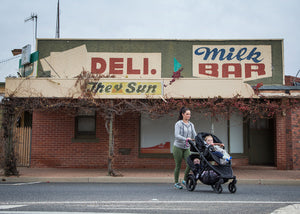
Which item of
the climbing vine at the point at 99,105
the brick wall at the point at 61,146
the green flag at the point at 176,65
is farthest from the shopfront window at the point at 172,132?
the climbing vine at the point at 99,105

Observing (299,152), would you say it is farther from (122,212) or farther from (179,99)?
(122,212)

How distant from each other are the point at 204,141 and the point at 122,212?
291 centimetres

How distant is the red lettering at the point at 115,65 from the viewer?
47.7ft

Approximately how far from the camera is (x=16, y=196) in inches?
266

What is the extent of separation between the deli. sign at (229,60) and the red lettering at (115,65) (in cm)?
308

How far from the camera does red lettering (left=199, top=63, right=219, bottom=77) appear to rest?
568 inches

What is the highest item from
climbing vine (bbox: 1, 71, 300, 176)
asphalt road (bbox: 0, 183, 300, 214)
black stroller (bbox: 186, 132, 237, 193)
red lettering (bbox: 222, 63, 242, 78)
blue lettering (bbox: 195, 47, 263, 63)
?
blue lettering (bbox: 195, 47, 263, 63)

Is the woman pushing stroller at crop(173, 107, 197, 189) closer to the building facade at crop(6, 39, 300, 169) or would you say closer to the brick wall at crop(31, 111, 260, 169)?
the building facade at crop(6, 39, 300, 169)

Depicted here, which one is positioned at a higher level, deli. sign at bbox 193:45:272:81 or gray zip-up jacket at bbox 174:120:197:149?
deli. sign at bbox 193:45:272:81

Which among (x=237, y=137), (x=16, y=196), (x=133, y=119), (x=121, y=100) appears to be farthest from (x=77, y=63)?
(x=16, y=196)

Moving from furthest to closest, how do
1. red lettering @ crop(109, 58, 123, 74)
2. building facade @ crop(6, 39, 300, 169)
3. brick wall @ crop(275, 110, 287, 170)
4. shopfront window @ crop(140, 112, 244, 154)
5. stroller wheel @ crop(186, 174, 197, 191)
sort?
red lettering @ crop(109, 58, 123, 74) < shopfront window @ crop(140, 112, 244, 154) < building facade @ crop(6, 39, 300, 169) < brick wall @ crop(275, 110, 287, 170) < stroller wheel @ crop(186, 174, 197, 191)

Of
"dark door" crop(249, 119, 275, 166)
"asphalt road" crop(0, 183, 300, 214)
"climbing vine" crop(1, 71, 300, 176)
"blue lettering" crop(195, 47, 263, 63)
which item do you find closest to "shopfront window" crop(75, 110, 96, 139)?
"climbing vine" crop(1, 71, 300, 176)

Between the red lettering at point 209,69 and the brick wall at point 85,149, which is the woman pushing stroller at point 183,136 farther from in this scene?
the red lettering at point 209,69

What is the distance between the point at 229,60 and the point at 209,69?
0.91 meters
